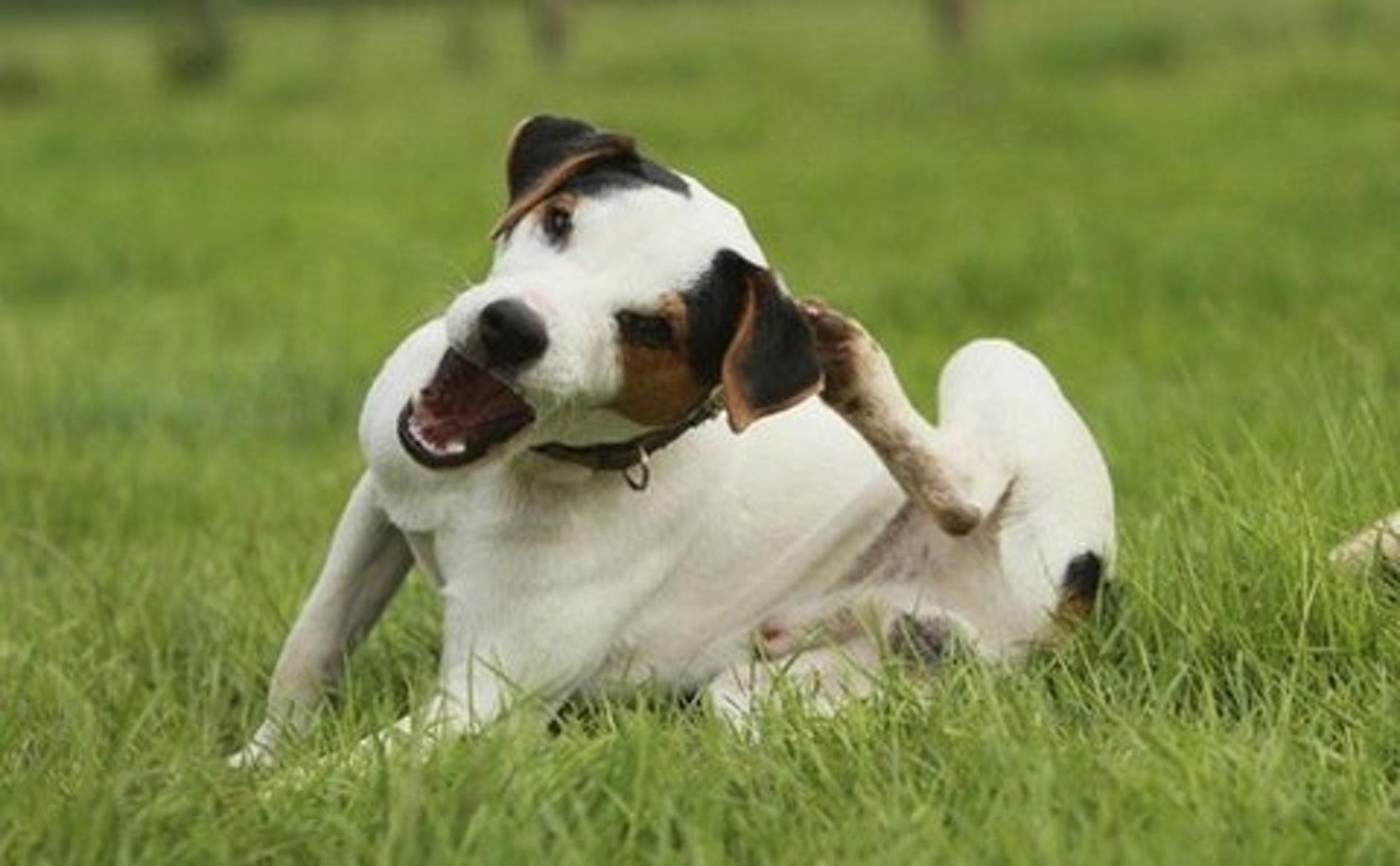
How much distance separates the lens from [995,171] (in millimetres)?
12031

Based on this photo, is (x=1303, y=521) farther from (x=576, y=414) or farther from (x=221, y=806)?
(x=221, y=806)

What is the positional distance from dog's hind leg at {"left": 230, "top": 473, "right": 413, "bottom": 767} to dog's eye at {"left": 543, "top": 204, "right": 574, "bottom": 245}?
0.68m

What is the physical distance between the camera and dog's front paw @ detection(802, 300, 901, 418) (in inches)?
154

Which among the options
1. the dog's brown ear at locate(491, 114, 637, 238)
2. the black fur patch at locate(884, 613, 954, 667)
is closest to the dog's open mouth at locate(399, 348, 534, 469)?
the dog's brown ear at locate(491, 114, 637, 238)

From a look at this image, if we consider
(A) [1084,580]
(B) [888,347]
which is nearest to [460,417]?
(A) [1084,580]

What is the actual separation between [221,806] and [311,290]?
6753 mm

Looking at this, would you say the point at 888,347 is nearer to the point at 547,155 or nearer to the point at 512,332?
the point at 547,155

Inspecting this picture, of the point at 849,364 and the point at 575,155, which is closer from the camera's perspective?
the point at 575,155

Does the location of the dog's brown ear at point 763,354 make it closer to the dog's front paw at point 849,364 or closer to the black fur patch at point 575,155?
the black fur patch at point 575,155

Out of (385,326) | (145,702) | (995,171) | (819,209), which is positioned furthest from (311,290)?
(145,702)

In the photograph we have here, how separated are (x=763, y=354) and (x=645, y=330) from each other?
6.3 inches

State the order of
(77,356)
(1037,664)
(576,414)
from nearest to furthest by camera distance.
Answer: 1. (576,414)
2. (1037,664)
3. (77,356)

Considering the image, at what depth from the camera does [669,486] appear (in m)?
3.93

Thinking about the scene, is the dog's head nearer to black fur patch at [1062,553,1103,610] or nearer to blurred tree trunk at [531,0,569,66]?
black fur patch at [1062,553,1103,610]
